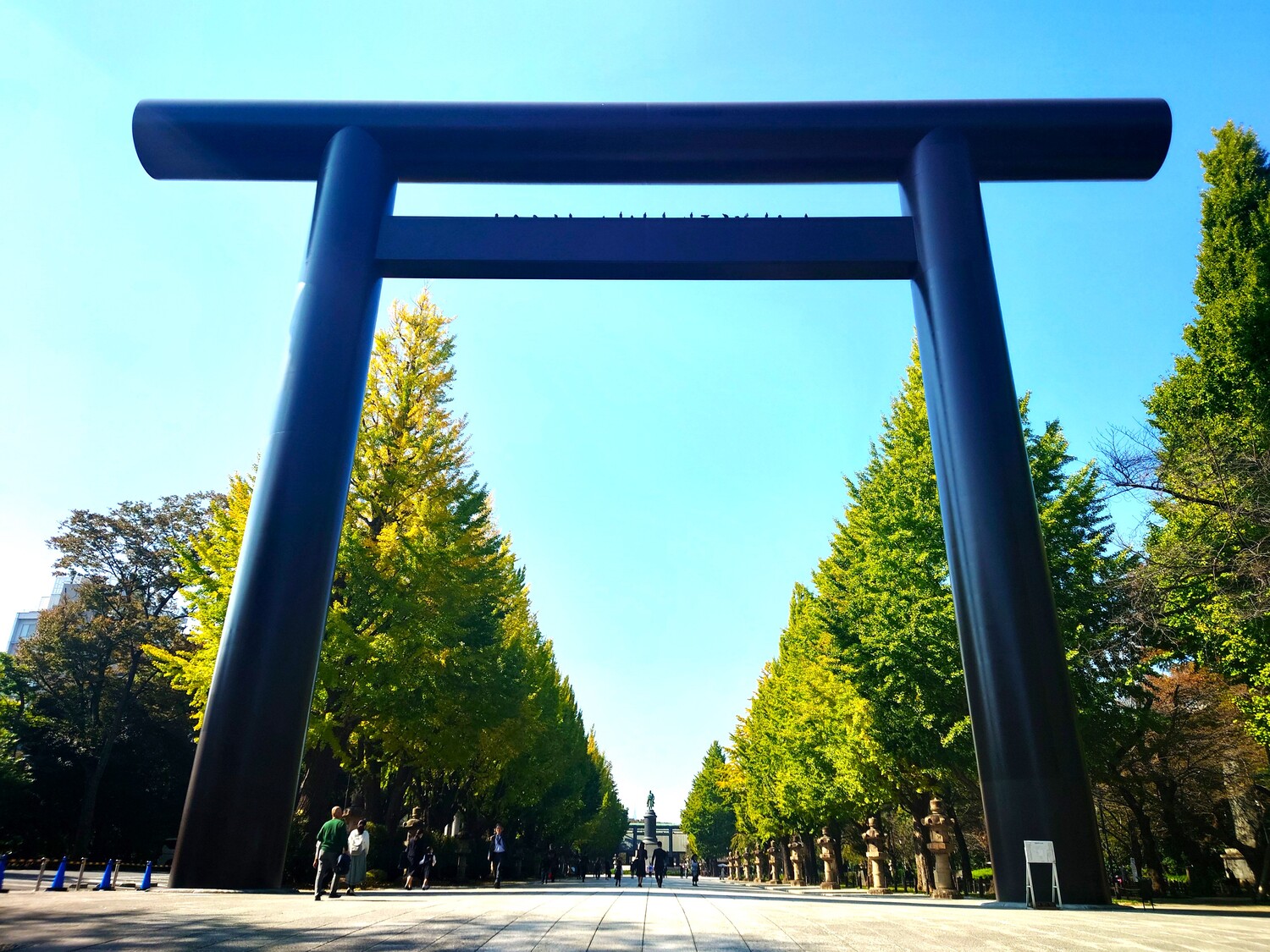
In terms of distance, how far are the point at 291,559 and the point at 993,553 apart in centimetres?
976

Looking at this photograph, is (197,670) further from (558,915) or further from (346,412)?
(558,915)

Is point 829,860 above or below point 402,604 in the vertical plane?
below

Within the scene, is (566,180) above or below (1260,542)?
above

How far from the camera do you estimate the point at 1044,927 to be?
698cm

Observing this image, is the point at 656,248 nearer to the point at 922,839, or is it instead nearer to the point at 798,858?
the point at 922,839

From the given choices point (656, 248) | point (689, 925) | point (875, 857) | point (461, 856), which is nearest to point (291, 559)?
point (689, 925)

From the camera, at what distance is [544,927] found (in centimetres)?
659

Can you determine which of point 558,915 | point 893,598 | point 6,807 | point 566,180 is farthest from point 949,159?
point 6,807

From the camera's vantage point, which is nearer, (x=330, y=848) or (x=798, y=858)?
(x=330, y=848)

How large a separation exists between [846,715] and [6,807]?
92.5ft

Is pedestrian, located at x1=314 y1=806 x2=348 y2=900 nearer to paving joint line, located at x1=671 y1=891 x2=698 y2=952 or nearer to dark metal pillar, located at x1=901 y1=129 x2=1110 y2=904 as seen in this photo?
paving joint line, located at x1=671 y1=891 x2=698 y2=952

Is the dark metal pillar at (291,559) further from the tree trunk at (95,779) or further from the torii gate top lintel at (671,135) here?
the tree trunk at (95,779)

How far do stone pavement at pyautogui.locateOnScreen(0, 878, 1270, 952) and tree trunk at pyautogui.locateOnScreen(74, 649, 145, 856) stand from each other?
1021 inches

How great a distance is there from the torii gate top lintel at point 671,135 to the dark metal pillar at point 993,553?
0.77 metres
